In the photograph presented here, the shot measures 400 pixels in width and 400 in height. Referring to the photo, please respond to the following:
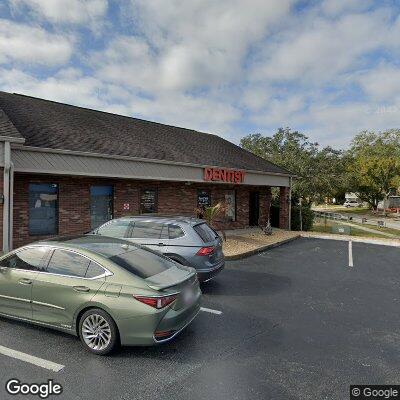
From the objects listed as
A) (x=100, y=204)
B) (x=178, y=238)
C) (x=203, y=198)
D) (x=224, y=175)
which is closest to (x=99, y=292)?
(x=178, y=238)

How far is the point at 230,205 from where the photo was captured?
17766mm

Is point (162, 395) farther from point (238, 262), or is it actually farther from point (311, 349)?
point (238, 262)

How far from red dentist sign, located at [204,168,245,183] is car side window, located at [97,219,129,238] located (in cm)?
718

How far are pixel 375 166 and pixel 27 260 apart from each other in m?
52.0

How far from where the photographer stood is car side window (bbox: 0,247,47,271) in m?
4.86

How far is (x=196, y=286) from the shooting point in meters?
5.01

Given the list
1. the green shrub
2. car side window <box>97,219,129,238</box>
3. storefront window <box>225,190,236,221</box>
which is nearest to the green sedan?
car side window <box>97,219,129,238</box>

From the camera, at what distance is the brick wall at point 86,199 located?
10.6 meters

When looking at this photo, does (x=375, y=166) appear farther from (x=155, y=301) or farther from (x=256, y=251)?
(x=155, y=301)

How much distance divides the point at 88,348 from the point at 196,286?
1.70 m

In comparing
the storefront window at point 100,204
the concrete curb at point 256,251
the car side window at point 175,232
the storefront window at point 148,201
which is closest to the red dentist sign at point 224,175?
the storefront window at point 148,201

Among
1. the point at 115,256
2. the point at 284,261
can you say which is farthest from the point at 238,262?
the point at 115,256

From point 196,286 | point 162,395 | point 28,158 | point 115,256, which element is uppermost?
point 28,158

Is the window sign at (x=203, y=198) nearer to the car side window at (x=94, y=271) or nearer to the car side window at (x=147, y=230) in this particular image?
the car side window at (x=147, y=230)
